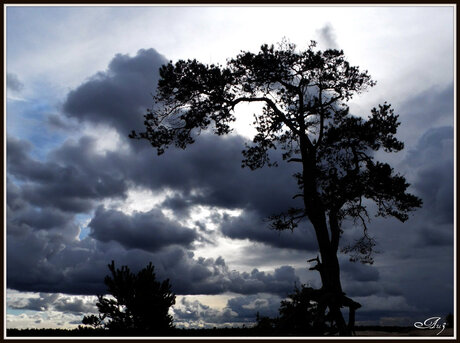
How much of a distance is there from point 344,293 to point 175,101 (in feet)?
34.6

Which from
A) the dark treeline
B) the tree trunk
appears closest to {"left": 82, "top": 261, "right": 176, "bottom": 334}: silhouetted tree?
the dark treeline

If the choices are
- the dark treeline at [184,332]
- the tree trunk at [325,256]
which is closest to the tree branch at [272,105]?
the tree trunk at [325,256]

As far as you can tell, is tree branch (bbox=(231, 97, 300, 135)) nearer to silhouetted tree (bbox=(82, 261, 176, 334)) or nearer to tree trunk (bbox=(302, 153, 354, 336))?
tree trunk (bbox=(302, 153, 354, 336))

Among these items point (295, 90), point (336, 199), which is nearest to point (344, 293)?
point (336, 199)

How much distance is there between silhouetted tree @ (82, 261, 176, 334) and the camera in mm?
18812

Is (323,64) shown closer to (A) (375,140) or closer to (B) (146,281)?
(A) (375,140)

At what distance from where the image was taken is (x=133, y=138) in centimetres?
1781

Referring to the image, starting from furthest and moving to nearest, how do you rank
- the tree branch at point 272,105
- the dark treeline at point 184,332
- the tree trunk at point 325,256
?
the tree branch at point 272,105 → the tree trunk at point 325,256 → the dark treeline at point 184,332

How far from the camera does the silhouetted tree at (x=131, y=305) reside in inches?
741

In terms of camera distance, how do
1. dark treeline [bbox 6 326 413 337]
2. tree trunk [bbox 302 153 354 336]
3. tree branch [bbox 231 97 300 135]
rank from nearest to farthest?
dark treeline [bbox 6 326 413 337], tree trunk [bbox 302 153 354 336], tree branch [bbox 231 97 300 135]

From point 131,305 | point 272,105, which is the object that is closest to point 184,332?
point 131,305

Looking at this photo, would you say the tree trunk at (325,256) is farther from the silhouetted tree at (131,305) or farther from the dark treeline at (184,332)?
the silhouetted tree at (131,305)

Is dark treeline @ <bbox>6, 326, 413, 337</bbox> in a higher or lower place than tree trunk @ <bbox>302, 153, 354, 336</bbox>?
lower

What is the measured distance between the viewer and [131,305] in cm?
1916
